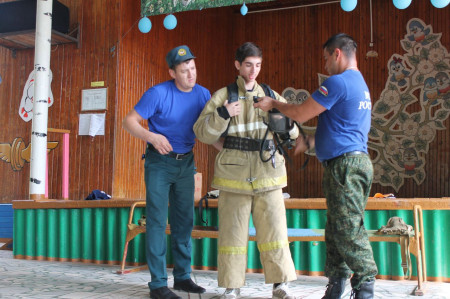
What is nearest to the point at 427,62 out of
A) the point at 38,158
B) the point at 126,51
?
the point at 126,51

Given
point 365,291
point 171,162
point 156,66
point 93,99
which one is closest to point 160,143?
point 171,162

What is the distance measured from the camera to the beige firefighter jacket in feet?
9.50

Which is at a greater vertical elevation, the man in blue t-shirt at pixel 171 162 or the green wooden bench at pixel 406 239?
the man in blue t-shirt at pixel 171 162

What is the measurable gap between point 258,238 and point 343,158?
2.51ft

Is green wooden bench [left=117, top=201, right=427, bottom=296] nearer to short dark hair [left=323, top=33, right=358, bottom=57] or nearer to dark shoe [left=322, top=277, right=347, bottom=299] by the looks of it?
dark shoe [left=322, top=277, right=347, bottom=299]

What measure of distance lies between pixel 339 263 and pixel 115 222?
10.2 ft

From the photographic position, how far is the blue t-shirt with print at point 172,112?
3.22 metres

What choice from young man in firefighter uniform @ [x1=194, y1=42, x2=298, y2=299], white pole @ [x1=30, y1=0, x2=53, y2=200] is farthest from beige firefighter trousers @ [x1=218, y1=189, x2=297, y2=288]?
white pole @ [x1=30, y1=0, x2=53, y2=200]

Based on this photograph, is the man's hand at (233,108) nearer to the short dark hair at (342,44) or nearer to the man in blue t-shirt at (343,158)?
the man in blue t-shirt at (343,158)

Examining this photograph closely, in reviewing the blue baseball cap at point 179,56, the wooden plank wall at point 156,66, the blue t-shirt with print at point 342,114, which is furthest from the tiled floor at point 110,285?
the wooden plank wall at point 156,66

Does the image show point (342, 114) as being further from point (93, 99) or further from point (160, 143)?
point (93, 99)

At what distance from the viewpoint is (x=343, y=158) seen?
2674mm

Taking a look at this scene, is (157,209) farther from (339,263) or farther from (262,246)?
(339,263)

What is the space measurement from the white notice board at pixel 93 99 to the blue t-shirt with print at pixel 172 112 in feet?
12.5
